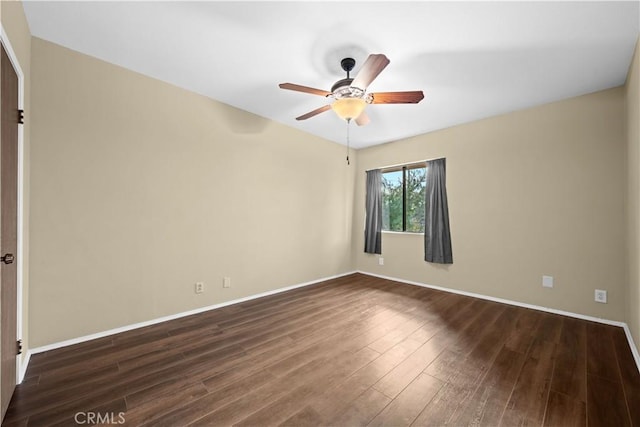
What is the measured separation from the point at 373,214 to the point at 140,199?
372cm

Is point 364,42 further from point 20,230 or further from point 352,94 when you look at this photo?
point 20,230

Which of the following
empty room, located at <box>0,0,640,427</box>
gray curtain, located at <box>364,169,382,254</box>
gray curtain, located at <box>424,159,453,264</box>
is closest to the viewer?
empty room, located at <box>0,0,640,427</box>

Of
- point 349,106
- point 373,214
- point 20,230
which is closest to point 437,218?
point 373,214

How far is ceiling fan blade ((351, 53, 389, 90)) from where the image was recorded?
70.7 inches

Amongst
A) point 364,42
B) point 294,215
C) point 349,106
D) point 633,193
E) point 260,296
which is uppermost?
point 364,42

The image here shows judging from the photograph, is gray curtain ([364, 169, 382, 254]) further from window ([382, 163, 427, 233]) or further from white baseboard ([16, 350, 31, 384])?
white baseboard ([16, 350, 31, 384])

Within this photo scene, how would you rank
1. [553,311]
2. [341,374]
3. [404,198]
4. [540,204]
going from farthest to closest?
[404,198]
[540,204]
[553,311]
[341,374]

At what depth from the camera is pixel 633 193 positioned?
2355 mm

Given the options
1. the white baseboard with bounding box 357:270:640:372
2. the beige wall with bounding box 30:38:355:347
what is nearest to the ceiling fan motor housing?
the beige wall with bounding box 30:38:355:347

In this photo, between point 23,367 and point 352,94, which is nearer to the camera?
point 23,367

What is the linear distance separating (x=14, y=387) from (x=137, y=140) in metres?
2.11

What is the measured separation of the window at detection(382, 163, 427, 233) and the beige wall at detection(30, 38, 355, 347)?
1.95m

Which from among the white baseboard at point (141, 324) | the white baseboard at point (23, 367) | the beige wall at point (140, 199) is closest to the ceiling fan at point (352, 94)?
the beige wall at point (140, 199)
